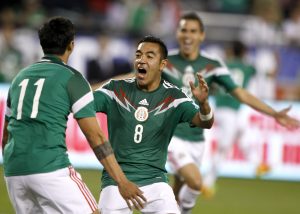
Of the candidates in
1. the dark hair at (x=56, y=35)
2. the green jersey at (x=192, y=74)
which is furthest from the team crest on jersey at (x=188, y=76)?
the dark hair at (x=56, y=35)

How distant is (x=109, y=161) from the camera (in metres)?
6.31

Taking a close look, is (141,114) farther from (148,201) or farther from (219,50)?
(219,50)

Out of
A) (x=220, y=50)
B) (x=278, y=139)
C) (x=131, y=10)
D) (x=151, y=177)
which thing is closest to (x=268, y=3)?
(x=220, y=50)

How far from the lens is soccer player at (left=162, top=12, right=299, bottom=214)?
30.2 ft

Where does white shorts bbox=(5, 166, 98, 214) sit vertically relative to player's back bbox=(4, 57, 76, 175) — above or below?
below

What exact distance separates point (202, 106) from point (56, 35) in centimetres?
134

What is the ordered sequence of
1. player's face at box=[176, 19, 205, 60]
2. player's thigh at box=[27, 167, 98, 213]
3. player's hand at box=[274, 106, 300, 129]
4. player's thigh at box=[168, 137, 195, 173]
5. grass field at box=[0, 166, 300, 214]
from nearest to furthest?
player's thigh at box=[27, 167, 98, 213] → player's hand at box=[274, 106, 300, 129] → player's thigh at box=[168, 137, 195, 173] → player's face at box=[176, 19, 205, 60] → grass field at box=[0, 166, 300, 214]

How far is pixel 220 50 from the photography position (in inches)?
709

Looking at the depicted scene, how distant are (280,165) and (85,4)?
7001mm

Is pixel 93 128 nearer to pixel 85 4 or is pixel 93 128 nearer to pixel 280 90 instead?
pixel 280 90

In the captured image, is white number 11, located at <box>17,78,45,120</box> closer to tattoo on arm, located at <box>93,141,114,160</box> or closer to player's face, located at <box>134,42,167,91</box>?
tattoo on arm, located at <box>93,141,114,160</box>

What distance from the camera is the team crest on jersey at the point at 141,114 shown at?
23.7 ft

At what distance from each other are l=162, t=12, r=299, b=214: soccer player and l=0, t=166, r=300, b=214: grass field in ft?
5.39

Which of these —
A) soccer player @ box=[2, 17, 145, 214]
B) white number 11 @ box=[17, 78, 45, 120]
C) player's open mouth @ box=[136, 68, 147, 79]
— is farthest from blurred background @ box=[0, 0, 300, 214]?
white number 11 @ box=[17, 78, 45, 120]
